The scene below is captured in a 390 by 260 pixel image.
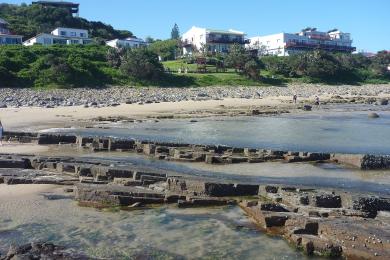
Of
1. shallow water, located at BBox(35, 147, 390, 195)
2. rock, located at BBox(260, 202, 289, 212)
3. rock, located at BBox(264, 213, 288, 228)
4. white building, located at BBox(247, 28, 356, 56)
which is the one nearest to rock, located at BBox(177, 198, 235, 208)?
rock, located at BBox(260, 202, 289, 212)

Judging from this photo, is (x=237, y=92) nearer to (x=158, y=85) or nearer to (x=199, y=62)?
(x=158, y=85)

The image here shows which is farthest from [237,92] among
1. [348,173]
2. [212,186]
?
[212,186]

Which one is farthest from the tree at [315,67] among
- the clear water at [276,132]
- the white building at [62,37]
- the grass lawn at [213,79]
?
the white building at [62,37]

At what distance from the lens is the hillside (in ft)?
361

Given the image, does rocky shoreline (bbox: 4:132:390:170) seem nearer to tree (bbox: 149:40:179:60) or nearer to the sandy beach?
the sandy beach

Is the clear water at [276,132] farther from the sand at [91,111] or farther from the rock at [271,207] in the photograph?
the rock at [271,207]

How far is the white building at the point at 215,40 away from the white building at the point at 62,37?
77.3 ft

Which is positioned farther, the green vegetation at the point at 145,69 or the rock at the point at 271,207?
the green vegetation at the point at 145,69

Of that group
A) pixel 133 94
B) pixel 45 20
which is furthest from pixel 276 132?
pixel 45 20

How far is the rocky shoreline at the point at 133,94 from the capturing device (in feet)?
175

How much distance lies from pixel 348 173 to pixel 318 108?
37691 mm

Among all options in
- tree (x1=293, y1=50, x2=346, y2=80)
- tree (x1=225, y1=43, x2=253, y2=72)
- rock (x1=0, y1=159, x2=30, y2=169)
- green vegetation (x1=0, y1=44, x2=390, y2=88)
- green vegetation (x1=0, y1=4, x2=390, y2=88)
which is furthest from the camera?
tree (x1=293, y1=50, x2=346, y2=80)

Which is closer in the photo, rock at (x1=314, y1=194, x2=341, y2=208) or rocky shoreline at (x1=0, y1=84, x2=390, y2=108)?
rock at (x1=314, y1=194, x2=341, y2=208)

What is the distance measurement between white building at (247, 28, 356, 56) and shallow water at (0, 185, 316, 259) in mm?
112051
